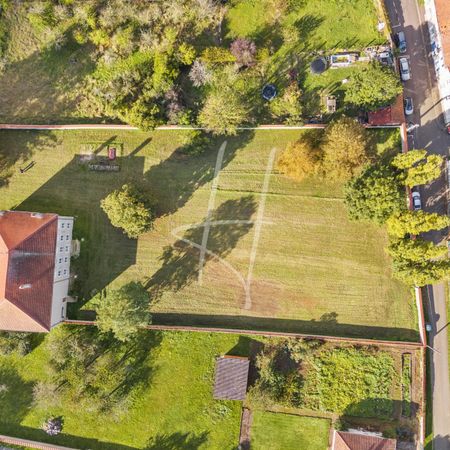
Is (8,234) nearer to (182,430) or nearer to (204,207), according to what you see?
(204,207)

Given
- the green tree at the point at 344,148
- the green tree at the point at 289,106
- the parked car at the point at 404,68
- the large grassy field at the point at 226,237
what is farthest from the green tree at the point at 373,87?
the green tree at the point at 289,106

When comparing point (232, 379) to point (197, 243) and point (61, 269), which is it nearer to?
point (197, 243)

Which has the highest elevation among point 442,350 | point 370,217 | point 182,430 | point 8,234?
point 370,217

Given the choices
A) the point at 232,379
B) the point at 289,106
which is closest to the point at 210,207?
the point at 289,106

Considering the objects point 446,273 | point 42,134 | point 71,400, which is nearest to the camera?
point 446,273

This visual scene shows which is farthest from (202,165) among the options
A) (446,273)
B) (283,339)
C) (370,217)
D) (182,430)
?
(182,430)

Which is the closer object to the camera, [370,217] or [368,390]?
[370,217]

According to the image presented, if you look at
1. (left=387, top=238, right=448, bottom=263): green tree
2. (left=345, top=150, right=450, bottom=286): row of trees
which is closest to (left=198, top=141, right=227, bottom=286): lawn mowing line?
(left=345, top=150, right=450, bottom=286): row of trees

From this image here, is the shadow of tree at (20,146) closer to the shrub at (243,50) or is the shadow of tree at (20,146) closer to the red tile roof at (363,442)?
the shrub at (243,50)
